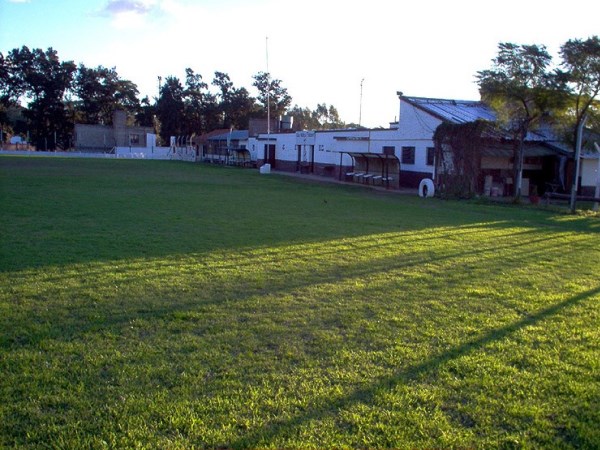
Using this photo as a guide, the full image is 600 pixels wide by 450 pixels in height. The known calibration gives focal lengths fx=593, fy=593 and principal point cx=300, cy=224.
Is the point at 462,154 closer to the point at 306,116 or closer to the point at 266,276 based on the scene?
the point at 266,276

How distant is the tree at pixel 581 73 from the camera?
2280 cm

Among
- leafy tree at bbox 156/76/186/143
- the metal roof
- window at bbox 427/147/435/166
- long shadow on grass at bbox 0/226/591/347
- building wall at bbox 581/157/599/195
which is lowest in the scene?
long shadow on grass at bbox 0/226/591/347

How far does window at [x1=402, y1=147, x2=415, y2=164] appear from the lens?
32388mm

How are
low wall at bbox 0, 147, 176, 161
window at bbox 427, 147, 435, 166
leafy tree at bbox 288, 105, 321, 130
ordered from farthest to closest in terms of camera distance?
leafy tree at bbox 288, 105, 321, 130
low wall at bbox 0, 147, 176, 161
window at bbox 427, 147, 435, 166

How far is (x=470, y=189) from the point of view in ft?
90.0

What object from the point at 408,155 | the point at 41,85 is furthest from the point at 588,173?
Answer: the point at 41,85

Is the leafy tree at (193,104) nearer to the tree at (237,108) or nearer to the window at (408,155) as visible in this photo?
the tree at (237,108)

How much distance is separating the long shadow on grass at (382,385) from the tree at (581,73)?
58.7 ft

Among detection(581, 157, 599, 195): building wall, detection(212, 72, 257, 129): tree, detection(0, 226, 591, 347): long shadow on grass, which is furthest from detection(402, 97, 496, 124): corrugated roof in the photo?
detection(212, 72, 257, 129): tree

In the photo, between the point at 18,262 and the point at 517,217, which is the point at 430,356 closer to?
the point at 18,262

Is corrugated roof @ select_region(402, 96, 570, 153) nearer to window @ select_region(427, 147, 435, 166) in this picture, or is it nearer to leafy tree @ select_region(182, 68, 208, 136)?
window @ select_region(427, 147, 435, 166)

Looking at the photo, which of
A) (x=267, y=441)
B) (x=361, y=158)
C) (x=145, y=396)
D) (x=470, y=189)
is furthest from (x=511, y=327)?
(x=361, y=158)

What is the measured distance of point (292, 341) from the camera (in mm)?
6156

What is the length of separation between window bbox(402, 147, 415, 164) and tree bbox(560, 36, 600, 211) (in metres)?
9.71
